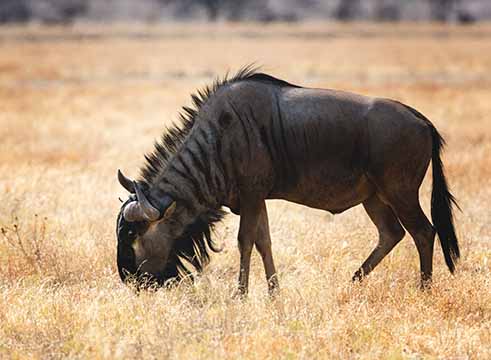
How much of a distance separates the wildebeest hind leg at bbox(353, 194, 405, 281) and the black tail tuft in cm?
31

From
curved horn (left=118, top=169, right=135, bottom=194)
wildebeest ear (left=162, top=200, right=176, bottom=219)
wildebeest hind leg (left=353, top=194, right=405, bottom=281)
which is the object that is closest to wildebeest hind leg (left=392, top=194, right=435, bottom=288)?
wildebeest hind leg (left=353, top=194, right=405, bottom=281)

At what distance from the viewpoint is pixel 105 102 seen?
2345 centimetres

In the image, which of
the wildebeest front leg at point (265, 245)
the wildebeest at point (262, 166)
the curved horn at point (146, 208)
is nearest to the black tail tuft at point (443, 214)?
the wildebeest at point (262, 166)

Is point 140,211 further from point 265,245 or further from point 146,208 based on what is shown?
point 265,245

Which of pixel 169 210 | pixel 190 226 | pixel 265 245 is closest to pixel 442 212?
pixel 265 245

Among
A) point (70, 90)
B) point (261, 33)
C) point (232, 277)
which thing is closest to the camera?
point (232, 277)

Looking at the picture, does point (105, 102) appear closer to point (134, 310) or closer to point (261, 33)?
point (134, 310)

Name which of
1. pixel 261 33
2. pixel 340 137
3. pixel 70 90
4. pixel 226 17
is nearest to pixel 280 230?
pixel 340 137

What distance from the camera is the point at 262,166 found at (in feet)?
22.3

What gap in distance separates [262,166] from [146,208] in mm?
937

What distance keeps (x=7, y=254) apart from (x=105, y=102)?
52.3 ft

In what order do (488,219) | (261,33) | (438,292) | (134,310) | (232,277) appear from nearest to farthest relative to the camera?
(134,310)
(438,292)
(232,277)
(488,219)
(261,33)

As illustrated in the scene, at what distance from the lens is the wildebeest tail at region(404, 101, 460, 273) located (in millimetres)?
7230

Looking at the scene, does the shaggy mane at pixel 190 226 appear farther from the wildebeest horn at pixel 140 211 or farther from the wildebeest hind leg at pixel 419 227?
the wildebeest hind leg at pixel 419 227
